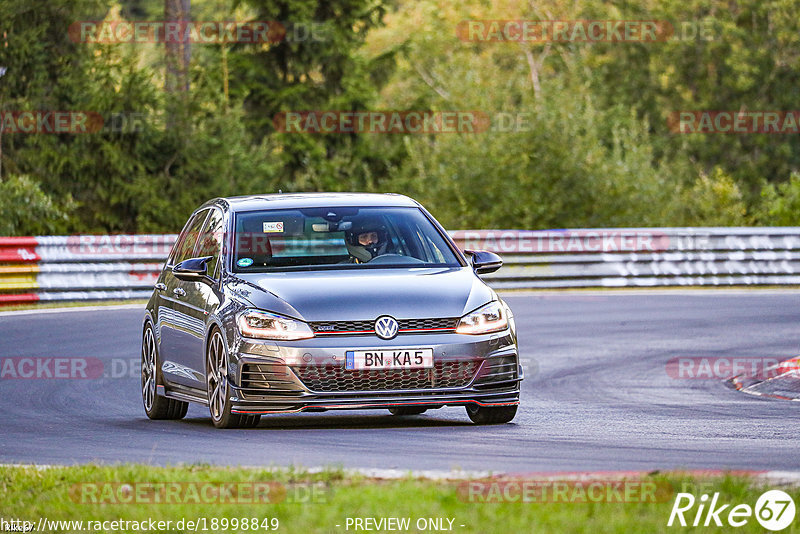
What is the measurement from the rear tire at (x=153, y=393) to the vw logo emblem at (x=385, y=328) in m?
2.69

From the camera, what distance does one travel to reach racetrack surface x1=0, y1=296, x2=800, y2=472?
30.7ft

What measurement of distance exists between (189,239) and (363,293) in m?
2.84

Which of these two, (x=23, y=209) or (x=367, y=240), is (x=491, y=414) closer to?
(x=367, y=240)

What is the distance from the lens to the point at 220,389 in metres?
11.2

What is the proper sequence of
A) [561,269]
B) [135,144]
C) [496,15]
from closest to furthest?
[561,269] < [135,144] < [496,15]

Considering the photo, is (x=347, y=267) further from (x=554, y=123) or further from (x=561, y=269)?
(x=554, y=123)

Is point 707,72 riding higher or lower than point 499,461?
lower

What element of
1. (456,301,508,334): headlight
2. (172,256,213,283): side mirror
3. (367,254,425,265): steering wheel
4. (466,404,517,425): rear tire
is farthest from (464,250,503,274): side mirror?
(172,256,213,283): side mirror

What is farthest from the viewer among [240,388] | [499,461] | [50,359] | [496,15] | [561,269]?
[496,15]

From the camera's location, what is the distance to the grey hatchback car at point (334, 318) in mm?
10688

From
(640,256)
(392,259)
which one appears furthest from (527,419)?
(640,256)

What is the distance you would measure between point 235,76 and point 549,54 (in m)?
25.1

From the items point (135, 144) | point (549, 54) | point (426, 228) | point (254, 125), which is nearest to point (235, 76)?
point (254, 125)

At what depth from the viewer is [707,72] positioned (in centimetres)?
6656
